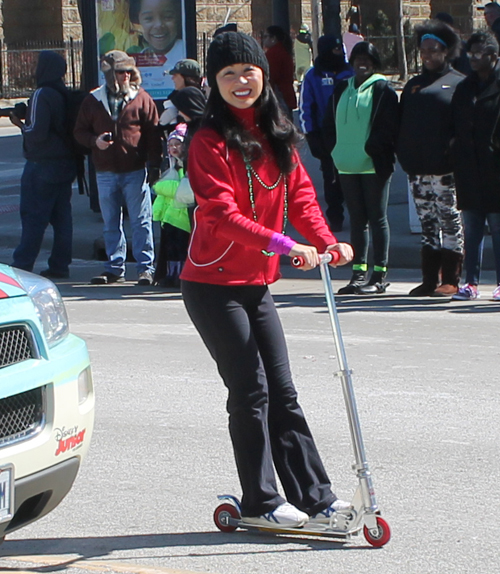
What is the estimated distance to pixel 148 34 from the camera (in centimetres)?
1339

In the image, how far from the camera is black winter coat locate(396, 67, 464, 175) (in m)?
9.32

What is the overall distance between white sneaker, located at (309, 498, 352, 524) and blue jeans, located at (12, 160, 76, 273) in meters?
7.22

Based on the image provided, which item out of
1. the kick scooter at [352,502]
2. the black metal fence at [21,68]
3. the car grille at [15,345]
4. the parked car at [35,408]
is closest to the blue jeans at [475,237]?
the kick scooter at [352,502]

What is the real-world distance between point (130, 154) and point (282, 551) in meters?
6.83

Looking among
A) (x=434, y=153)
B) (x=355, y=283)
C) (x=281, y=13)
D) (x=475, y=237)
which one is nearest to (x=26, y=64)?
(x=281, y=13)

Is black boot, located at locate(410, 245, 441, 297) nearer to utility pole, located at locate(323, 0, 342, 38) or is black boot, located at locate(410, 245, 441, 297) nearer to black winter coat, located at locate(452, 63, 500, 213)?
black winter coat, located at locate(452, 63, 500, 213)

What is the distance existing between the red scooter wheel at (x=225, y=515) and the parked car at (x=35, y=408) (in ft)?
2.22

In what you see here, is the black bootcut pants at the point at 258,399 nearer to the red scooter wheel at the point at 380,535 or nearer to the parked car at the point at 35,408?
the red scooter wheel at the point at 380,535

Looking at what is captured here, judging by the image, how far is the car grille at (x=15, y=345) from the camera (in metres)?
3.69

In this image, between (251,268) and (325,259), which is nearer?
(325,259)

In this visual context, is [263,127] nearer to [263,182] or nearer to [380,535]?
[263,182]

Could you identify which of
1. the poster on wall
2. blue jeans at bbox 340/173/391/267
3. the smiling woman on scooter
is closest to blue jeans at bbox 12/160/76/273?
the poster on wall

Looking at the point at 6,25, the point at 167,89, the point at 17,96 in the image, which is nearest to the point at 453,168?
the point at 167,89

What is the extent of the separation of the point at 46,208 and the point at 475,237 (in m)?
4.14
